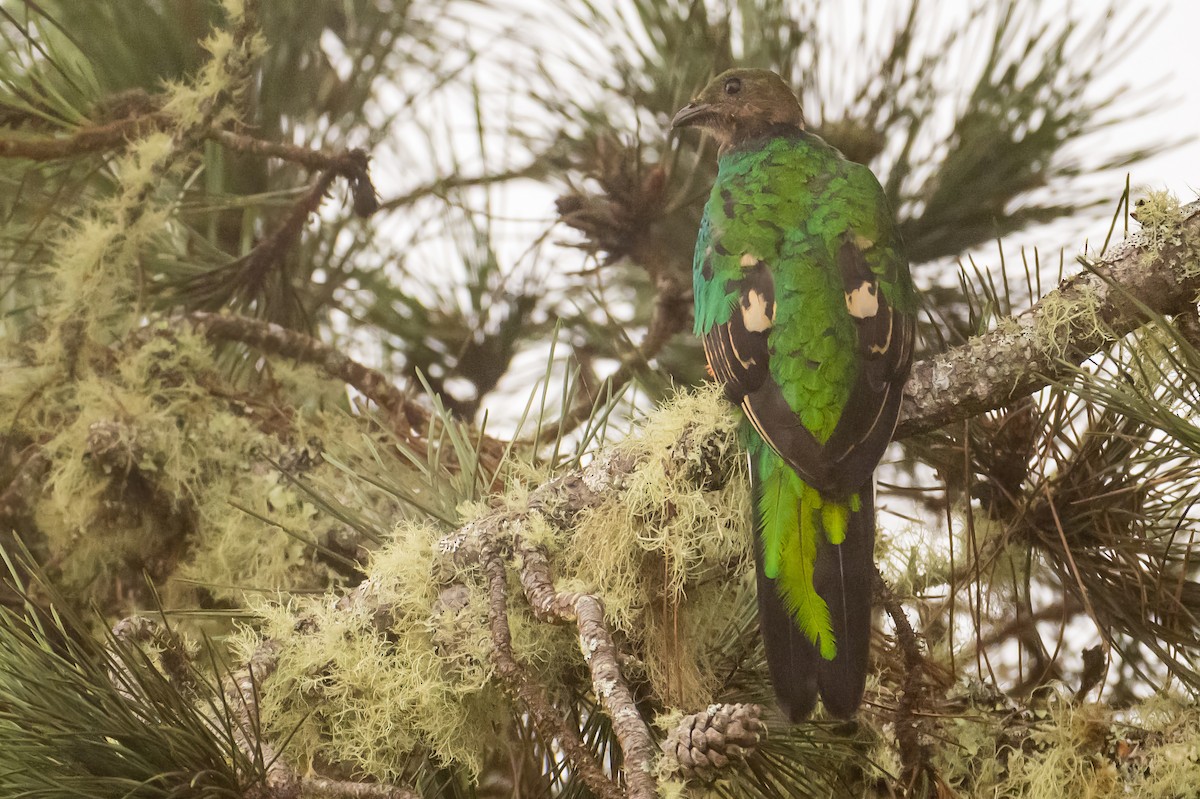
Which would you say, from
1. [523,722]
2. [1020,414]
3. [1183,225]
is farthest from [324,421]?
[1183,225]

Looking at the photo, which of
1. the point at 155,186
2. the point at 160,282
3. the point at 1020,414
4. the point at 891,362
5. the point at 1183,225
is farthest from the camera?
the point at 160,282

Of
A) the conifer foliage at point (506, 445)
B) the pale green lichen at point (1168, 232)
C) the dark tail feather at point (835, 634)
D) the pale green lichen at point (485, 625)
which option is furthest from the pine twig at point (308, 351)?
the pale green lichen at point (1168, 232)

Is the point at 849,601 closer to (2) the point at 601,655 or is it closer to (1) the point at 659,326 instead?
(2) the point at 601,655

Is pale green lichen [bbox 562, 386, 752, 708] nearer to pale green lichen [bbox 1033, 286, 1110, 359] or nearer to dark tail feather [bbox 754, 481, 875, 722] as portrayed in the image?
dark tail feather [bbox 754, 481, 875, 722]

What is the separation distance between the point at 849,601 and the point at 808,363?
0.33 m

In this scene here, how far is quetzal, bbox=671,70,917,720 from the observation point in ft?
3.70

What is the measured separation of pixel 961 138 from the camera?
1860 mm

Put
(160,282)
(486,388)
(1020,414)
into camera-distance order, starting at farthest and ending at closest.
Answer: (486,388)
(160,282)
(1020,414)

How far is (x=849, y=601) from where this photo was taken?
1.13 meters

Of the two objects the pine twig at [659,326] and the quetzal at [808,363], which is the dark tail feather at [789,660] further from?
the pine twig at [659,326]

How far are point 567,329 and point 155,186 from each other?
84cm

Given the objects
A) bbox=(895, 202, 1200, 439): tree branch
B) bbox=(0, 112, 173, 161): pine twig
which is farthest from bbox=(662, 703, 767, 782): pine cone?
bbox=(0, 112, 173, 161): pine twig

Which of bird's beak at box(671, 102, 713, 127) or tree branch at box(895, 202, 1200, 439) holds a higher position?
bird's beak at box(671, 102, 713, 127)

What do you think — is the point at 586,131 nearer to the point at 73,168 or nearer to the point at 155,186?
the point at 155,186
